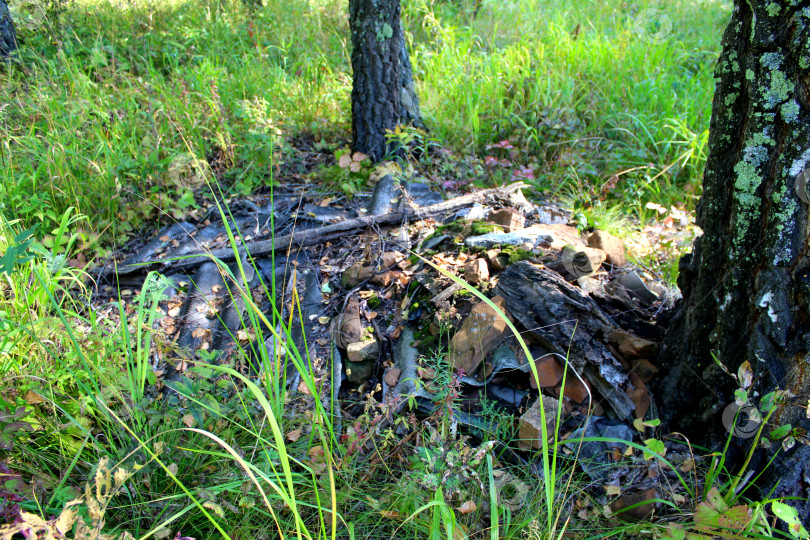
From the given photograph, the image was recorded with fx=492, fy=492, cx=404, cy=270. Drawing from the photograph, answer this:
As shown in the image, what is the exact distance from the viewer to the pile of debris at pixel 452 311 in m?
1.85

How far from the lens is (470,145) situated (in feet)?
13.5

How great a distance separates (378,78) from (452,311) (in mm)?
2386

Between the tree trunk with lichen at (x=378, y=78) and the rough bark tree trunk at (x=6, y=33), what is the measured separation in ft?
11.5

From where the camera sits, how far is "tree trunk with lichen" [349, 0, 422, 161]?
145 inches

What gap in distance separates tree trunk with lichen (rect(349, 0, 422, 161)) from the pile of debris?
2.52 ft

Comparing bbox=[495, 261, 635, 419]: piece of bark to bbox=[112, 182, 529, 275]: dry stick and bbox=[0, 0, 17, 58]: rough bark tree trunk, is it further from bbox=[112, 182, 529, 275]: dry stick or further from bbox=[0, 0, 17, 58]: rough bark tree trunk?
bbox=[0, 0, 17, 58]: rough bark tree trunk

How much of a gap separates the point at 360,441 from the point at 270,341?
98 centimetres

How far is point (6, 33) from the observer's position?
15.6 ft

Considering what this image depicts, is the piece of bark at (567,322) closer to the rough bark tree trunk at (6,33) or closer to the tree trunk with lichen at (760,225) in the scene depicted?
the tree trunk with lichen at (760,225)

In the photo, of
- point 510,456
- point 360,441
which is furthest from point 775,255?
point 360,441

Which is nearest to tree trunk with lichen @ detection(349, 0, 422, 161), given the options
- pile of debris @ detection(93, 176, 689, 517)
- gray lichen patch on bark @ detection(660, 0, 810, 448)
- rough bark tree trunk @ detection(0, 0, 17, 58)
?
pile of debris @ detection(93, 176, 689, 517)

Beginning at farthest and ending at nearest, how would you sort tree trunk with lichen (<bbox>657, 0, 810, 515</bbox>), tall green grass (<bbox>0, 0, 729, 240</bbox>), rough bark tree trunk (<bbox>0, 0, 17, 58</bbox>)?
rough bark tree trunk (<bbox>0, 0, 17, 58</bbox>), tall green grass (<bbox>0, 0, 729, 240</bbox>), tree trunk with lichen (<bbox>657, 0, 810, 515</bbox>)

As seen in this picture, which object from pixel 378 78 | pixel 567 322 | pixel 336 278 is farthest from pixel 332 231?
pixel 567 322

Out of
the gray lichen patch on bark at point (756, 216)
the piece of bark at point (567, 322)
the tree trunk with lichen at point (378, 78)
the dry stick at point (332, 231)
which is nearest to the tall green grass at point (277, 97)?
the tree trunk with lichen at point (378, 78)
